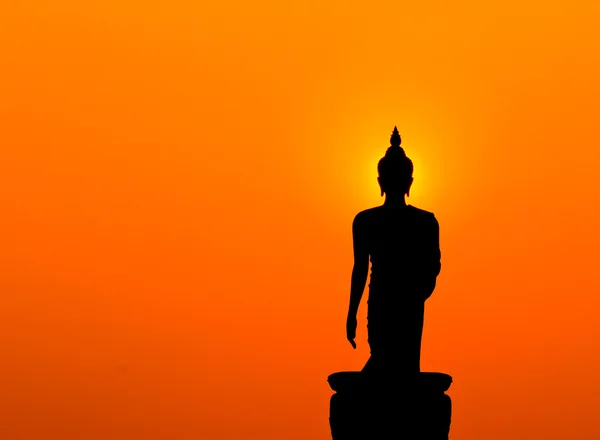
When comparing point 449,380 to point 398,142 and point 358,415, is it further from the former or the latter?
point 398,142

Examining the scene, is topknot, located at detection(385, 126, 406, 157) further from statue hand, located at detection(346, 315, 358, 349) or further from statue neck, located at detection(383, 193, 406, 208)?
statue hand, located at detection(346, 315, 358, 349)

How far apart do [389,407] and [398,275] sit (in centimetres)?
188

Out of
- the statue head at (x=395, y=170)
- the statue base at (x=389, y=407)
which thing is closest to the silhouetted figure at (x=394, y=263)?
the statue head at (x=395, y=170)

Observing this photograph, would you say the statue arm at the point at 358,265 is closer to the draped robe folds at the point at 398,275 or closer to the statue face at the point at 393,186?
the draped robe folds at the point at 398,275

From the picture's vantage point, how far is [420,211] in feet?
54.1

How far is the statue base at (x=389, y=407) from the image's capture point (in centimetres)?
1549

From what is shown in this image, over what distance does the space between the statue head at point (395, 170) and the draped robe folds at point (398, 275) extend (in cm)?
27

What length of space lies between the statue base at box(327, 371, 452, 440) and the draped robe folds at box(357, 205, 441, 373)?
558 mm

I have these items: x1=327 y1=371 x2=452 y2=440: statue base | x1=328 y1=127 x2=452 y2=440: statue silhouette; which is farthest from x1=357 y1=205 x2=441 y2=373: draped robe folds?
x1=327 y1=371 x2=452 y2=440: statue base

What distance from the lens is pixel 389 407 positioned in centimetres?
1555

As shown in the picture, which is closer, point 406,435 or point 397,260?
point 406,435

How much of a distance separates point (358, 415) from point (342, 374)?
1.86 ft

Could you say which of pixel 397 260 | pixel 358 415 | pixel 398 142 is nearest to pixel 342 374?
pixel 358 415

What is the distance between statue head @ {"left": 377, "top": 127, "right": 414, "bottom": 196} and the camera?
53.5ft
